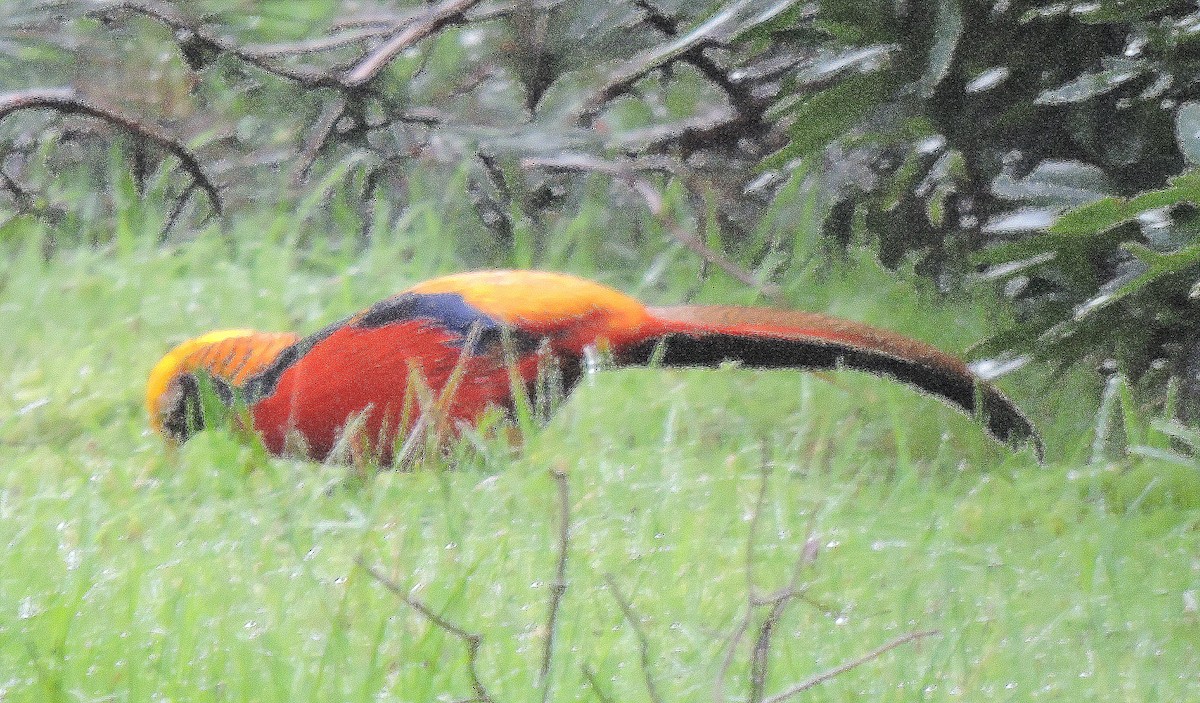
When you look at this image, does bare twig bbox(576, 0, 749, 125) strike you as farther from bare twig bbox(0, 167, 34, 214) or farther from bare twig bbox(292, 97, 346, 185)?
bare twig bbox(0, 167, 34, 214)

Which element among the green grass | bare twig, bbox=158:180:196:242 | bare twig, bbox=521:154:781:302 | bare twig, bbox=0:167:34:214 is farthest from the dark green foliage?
bare twig, bbox=0:167:34:214

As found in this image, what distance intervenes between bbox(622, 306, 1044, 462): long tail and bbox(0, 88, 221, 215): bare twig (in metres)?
1.48

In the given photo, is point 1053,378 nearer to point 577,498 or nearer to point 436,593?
point 577,498

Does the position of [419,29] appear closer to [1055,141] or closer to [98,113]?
[98,113]

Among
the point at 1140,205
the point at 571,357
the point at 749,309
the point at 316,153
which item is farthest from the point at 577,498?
the point at 316,153

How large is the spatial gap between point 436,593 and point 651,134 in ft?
6.54

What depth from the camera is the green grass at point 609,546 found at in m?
1.69

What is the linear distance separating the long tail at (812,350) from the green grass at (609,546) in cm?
14

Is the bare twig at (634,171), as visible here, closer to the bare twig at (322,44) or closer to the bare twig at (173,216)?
the bare twig at (322,44)

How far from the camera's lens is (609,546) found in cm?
213

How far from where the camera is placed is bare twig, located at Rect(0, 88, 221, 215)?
3172mm

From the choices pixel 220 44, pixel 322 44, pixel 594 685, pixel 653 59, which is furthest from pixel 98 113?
pixel 594 685

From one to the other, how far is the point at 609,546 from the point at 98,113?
183cm

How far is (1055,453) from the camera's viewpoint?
2779 mm
